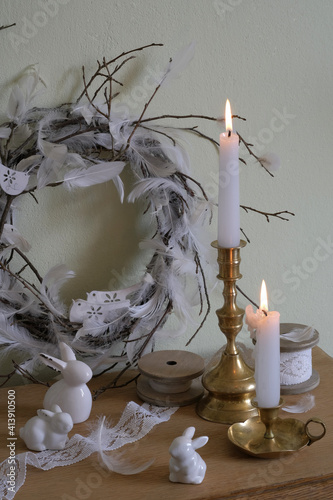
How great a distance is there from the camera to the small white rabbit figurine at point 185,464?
844 mm

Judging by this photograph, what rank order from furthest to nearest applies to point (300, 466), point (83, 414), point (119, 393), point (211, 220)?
point (211, 220), point (119, 393), point (83, 414), point (300, 466)

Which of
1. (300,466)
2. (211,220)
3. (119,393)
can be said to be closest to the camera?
(300,466)

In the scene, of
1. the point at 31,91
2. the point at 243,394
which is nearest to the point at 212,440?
the point at 243,394

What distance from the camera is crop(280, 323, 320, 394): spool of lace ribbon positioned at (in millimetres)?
1089

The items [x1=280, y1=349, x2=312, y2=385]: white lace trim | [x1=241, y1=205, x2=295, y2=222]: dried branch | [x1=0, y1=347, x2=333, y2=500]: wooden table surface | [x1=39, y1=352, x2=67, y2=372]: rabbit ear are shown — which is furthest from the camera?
[x1=241, y1=205, x2=295, y2=222]: dried branch

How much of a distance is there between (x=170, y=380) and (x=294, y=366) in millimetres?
215

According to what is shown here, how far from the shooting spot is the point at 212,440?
37.8 inches

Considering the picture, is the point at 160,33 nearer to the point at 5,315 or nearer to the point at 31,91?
the point at 31,91

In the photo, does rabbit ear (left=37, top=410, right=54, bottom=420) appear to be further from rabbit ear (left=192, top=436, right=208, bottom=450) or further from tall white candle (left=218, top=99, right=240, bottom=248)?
tall white candle (left=218, top=99, right=240, bottom=248)

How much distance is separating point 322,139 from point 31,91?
0.58 m

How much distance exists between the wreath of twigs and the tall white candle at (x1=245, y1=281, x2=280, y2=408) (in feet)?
0.89

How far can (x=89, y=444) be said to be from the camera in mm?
952

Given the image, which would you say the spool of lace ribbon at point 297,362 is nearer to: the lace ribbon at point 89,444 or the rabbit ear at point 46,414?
the lace ribbon at point 89,444

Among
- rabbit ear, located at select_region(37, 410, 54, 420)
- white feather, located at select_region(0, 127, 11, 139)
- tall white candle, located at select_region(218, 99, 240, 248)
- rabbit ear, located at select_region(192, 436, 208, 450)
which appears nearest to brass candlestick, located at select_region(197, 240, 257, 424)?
tall white candle, located at select_region(218, 99, 240, 248)
